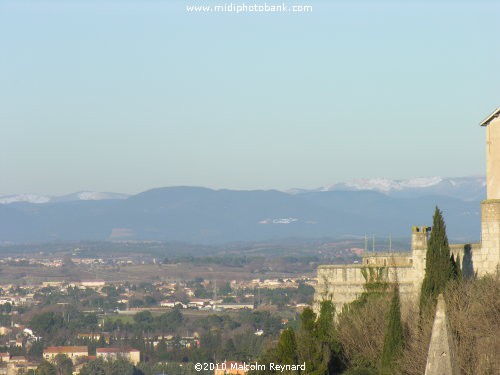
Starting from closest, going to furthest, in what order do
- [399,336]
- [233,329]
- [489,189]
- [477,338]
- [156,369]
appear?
1. [477,338]
2. [399,336]
3. [489,189]
4. [156,369]
5. [233,329]

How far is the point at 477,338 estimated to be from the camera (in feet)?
127

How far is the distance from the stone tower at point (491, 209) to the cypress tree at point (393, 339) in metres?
3.49

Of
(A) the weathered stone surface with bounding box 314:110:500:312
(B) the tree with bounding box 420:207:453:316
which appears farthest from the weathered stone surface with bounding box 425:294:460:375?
(A) the weathered stone surface with bounding box 314:110:500:312

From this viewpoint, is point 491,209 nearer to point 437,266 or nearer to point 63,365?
point 437,266

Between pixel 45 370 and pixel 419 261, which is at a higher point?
pixel 419 261

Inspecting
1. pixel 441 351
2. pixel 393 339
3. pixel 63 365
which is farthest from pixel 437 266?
pixel 63 365

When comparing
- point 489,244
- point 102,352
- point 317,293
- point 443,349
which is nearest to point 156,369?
point 102,352

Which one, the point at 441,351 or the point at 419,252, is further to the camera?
the point at 419,252

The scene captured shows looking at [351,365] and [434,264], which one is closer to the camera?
[434,264]

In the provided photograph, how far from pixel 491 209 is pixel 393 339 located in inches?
188

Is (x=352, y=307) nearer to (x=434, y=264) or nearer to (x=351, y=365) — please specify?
(x=351, y=365)

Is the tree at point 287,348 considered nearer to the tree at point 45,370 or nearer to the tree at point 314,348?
the tree at point 314,348

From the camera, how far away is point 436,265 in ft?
138

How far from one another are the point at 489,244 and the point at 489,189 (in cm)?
177
